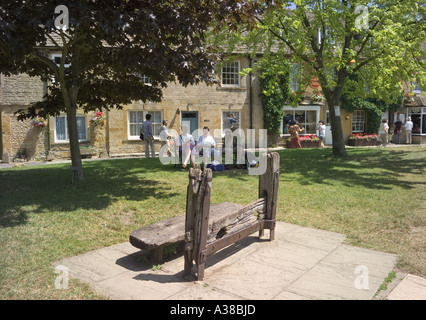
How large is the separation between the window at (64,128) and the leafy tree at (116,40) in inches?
364

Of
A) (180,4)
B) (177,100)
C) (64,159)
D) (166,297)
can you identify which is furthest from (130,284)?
(177,100)

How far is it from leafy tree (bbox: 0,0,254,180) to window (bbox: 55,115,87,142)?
9.25 metres

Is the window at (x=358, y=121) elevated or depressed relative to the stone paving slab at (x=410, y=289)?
elevated

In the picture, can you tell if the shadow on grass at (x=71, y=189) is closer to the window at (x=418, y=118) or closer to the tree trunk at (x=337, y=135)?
the tree trunk at (x=337, y=135)

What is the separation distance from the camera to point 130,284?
14.1 feet

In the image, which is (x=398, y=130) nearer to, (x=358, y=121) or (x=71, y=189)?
(x=358, y=121)

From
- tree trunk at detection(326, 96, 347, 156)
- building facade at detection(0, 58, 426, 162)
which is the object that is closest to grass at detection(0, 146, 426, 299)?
tree trunk at detection(326, 96, 347, 156)

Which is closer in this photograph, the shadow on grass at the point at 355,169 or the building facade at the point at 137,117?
the shadow on grass at the point at 355,169

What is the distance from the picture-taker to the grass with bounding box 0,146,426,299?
4938 mm

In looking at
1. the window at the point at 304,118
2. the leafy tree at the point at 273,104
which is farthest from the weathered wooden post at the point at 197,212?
the window at the point at 304,118

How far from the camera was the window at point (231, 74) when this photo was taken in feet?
73.0

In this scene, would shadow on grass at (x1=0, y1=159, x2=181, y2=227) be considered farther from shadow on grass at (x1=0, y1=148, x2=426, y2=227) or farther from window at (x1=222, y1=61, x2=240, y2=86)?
window at (x1=222, y1=61, x2=240, y2=86)
